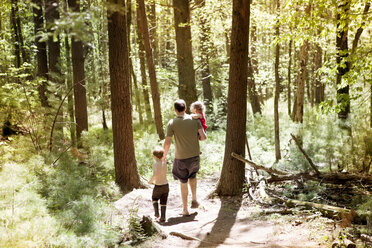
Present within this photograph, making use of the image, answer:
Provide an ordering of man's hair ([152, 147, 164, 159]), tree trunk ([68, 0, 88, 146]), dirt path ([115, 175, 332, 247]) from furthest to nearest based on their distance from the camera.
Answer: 1. tree trunk ([68, 0, 88, 146])
2. man's hair ([152, 147, 164, 159])
3. dirt path ([115, 175, 332, 247])

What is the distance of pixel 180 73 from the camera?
12305 millimetres

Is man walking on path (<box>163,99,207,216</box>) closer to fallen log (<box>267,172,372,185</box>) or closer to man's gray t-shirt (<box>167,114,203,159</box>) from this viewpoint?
man's gray t-shirt (<box>167,114,203,159</box>)

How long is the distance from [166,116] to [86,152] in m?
8.87

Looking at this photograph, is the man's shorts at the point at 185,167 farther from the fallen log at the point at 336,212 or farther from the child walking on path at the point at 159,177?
the fallen log at the point at 336,212

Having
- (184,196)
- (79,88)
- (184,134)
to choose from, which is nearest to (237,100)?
(184,134)

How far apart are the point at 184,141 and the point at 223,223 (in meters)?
1.79

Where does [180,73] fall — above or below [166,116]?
above

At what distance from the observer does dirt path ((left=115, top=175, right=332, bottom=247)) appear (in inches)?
184

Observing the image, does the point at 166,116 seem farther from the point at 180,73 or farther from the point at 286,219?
the point at 286,219

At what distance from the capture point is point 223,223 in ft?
19.6

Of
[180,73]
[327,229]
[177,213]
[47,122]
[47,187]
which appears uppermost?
[180,73]

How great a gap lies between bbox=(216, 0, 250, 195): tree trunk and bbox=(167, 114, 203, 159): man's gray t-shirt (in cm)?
122

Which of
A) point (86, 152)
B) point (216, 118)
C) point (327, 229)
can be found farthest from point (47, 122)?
point (216, 118)

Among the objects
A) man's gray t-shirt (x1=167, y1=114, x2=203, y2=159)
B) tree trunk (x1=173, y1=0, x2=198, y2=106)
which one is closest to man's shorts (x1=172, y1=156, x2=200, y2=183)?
man's gray t-shirt (x1=167, y1=114, x2=203, y2=159)
